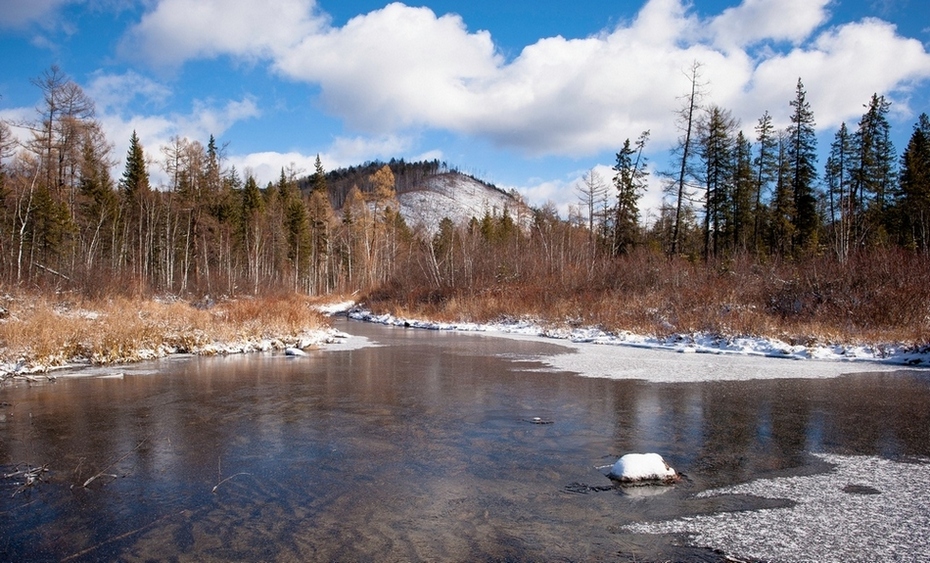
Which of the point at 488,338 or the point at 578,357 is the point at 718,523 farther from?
the point at 488,338

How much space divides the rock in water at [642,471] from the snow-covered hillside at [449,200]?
111m

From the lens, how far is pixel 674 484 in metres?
5.14

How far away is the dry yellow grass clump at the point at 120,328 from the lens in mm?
12370

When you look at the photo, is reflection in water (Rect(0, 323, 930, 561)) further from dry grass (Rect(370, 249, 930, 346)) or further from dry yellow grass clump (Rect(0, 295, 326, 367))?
dry grass (Rect(370, 249, 930, 346))

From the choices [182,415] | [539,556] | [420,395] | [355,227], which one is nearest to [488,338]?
[420,395]

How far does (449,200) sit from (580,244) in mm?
97946

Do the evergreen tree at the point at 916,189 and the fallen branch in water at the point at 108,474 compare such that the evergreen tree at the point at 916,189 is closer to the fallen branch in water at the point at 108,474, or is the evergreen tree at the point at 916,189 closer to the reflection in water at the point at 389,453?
the reflection in water at the point at 389,453

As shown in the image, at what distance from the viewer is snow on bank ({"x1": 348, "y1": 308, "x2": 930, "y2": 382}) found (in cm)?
1251

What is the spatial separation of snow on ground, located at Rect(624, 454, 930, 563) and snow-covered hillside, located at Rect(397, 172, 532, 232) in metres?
111

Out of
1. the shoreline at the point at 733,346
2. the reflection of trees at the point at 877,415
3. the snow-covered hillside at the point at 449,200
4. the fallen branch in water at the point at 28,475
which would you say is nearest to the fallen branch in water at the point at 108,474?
the fallen branch in water at the point at 28,475

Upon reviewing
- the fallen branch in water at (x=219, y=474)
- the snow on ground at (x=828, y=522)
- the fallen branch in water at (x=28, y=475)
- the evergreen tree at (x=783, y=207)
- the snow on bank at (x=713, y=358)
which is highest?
the evergreen tree at (x=783, y=207)

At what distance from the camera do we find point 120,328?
47.4 feet

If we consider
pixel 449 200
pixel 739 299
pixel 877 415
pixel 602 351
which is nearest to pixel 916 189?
pixel 739 299

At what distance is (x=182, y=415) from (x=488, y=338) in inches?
631
